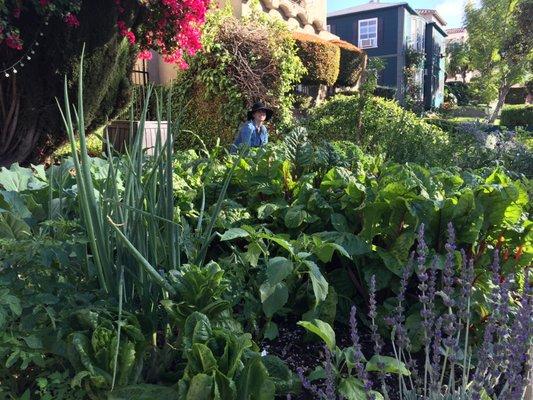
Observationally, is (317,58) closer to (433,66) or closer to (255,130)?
(255,130)

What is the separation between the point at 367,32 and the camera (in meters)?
32.4

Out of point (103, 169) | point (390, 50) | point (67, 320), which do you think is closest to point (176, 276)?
point (67, 320)

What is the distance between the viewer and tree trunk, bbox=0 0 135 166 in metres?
5.07

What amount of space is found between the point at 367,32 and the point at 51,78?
29.9m

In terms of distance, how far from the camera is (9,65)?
4977mm

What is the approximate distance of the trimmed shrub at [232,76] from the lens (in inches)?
350

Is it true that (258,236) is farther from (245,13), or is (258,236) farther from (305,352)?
(245,13)

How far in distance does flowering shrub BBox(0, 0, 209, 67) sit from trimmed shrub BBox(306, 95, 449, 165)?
2.01m

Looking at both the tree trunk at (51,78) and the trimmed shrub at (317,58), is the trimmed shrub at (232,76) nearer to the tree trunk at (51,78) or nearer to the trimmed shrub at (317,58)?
the trimmed shrub at (317,58)

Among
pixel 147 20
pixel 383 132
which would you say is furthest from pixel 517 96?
pixel 147 20

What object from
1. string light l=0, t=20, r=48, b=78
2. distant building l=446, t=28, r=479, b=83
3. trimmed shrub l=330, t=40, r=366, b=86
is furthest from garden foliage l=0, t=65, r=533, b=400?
distant building l=446, t=28, r=479, b=83

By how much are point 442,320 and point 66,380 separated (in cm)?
107

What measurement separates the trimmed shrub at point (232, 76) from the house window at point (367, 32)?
947 inches

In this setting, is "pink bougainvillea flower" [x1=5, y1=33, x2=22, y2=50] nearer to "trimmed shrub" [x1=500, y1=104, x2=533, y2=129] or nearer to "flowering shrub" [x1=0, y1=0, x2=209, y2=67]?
"flowering shrub" [x1=0, y1=0, x2=209, y2=67]
